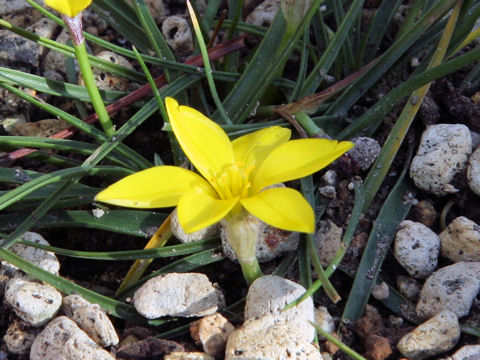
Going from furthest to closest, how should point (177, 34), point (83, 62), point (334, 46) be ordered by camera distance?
point (177, 34) → point (334, 46) → point (83, 62)

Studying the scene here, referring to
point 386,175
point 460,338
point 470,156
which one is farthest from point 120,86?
point 460,338

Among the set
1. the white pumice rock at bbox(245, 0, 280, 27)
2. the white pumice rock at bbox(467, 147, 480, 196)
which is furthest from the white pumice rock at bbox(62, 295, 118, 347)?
the white pumice rock at bbox(245, 0, 280, 27)

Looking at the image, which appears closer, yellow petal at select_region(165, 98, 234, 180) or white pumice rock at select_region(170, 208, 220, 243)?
yellow petal at select_region(165, 98, 234, 180)

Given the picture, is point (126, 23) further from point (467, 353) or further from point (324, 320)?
point (467, 353)

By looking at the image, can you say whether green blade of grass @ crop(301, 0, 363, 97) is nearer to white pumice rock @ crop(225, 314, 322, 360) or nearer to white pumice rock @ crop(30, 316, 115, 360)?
white pumice rock @ crop(225, 314, 322, 360)

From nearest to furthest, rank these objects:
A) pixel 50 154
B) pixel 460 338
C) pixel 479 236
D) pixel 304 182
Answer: pixel 460 338 < pixel 479 236 < pixel 304 182 < pixel 50 154

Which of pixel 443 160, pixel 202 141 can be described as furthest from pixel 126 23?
pixel 443 160

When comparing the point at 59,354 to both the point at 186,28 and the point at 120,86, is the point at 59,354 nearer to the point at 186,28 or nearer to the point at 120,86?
the point at 120,86
